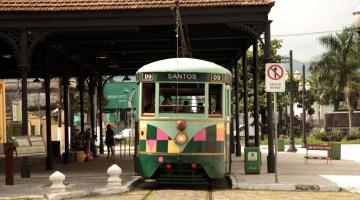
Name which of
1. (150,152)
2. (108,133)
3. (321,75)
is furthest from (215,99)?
(321,75)

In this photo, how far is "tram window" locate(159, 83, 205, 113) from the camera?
1562 cm

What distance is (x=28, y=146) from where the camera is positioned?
18.7 m

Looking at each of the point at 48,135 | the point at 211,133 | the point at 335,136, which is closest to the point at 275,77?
the point at 211,133

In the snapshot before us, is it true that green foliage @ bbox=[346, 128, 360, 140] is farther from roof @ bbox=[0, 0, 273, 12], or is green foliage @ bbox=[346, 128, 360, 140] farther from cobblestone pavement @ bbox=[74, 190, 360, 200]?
cobblestone pavement @ bbox=[74, 190, 360, 200]

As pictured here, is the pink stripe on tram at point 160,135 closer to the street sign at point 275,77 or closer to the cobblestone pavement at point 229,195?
the cobblestone pavement at point 229,195

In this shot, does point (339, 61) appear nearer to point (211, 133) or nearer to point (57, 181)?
point (211, 133)

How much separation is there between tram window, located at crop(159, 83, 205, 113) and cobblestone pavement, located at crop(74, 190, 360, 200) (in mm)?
1891

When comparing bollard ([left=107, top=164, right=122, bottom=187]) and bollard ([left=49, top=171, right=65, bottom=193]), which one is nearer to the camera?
bollard ([left=49, top=171, right=65, bottom=193])

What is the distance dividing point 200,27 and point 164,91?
27.8 feet

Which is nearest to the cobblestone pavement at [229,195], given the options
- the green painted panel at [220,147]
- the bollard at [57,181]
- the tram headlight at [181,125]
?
the bollard at [57,181]

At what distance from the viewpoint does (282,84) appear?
16062 mm

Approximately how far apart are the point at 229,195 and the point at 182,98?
9.02 ft

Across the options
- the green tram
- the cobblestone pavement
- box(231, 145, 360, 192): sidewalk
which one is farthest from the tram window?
box(231, 145, 360, 192): sidewalk

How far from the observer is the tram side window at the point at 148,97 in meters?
15.8
